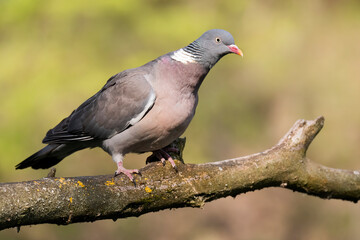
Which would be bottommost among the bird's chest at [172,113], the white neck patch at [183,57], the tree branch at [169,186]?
the tree branch at [169,186]

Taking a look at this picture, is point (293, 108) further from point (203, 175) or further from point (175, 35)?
point (203, 175)

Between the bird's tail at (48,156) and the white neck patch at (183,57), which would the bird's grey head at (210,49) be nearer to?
the white neck patch at (183,57)

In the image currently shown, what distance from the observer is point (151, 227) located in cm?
766

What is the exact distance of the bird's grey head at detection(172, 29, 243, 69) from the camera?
12.9 ft

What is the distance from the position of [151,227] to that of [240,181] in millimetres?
4407

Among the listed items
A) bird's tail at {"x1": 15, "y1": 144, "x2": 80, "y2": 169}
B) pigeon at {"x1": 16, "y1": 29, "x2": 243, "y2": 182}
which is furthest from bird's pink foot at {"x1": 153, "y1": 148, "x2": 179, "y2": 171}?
bird's tail at {"x1": 15, "y1": 144, "x2": 80, "y2": 169}

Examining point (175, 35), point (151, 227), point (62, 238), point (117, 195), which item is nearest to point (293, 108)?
point (175, 35)

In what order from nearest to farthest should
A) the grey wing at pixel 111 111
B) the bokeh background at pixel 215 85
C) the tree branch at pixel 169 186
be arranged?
the tree branch at pixel 169 186 → the grey wing at pixel 111 111 → the bokeh background at pixel 215 85

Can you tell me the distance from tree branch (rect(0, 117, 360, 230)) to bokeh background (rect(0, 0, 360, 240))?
3.11 metres

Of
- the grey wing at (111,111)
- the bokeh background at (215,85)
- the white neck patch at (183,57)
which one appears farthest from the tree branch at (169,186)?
the bokeh background at (215,85)

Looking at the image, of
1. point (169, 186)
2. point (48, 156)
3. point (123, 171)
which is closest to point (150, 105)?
point (123, 171)

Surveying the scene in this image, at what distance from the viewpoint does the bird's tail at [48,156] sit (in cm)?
425

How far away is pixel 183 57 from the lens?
3.95 m

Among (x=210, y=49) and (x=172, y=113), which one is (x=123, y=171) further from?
(x=210, y=49)
